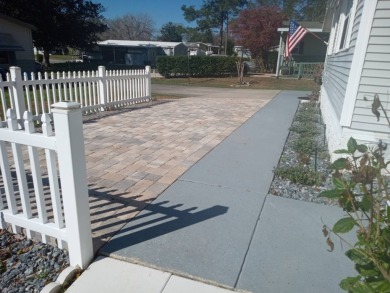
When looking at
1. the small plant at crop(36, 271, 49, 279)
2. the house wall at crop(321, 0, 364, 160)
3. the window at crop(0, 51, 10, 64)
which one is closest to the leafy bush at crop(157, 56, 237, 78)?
the window at crop(0, 51, 10, 64)

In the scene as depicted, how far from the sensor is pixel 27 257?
2229 millimetres

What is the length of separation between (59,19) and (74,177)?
1152 inches

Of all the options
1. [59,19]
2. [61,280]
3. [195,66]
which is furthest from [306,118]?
[59,19]

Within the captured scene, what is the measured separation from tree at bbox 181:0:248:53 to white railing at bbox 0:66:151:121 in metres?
42.6

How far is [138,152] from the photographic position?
180 inches

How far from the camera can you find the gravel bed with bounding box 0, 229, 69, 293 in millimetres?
1979

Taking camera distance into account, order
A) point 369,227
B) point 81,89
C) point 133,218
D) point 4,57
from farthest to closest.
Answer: point 4,57 → point 81,89 → point 133,218 → point 369,227

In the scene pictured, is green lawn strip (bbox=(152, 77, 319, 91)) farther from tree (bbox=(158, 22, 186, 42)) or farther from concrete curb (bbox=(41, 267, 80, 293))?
tree (bbox=(158, 22, 186, 42))

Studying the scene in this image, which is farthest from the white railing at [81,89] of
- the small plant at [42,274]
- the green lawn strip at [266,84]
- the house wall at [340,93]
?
the green lawn strip at [266,84]

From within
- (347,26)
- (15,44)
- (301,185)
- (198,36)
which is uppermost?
(198,36)

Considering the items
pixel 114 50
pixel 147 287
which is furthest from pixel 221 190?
pixel 114 50

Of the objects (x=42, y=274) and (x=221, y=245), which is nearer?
(x=42, y=274)

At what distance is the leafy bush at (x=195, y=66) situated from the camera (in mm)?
24469

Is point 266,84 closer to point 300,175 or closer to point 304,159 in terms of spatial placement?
point 304,159
